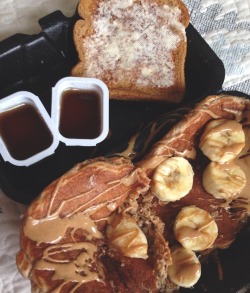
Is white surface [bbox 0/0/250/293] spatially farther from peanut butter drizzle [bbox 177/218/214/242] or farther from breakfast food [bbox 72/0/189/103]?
peanut butter drizzle [bbox 177/218/214/242]

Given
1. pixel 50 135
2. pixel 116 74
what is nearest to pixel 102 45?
pixel 116 74

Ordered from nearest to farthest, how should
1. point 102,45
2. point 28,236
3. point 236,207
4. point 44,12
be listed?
point 28,236, point 236,207, point 102,45, point 44,12

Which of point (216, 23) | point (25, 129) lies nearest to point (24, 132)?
point (25, 129)

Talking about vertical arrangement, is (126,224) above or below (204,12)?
below

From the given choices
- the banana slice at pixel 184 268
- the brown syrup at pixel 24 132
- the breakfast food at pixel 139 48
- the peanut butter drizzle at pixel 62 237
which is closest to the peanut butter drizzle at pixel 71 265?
the peanut butter drizzle at pixel 62 237

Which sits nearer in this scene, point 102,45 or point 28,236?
point 28,236

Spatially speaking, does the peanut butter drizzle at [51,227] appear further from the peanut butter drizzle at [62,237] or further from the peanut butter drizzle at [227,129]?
the peanut butter drizzle at [227,129]

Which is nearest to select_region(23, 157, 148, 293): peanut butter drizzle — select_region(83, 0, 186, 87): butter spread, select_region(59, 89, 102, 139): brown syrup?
select_region(59, 89, 102, 139): brown syrup

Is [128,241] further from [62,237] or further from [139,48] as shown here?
[139,48]

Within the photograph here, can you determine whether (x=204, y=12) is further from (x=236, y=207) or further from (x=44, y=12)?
(x=236, y=207)
